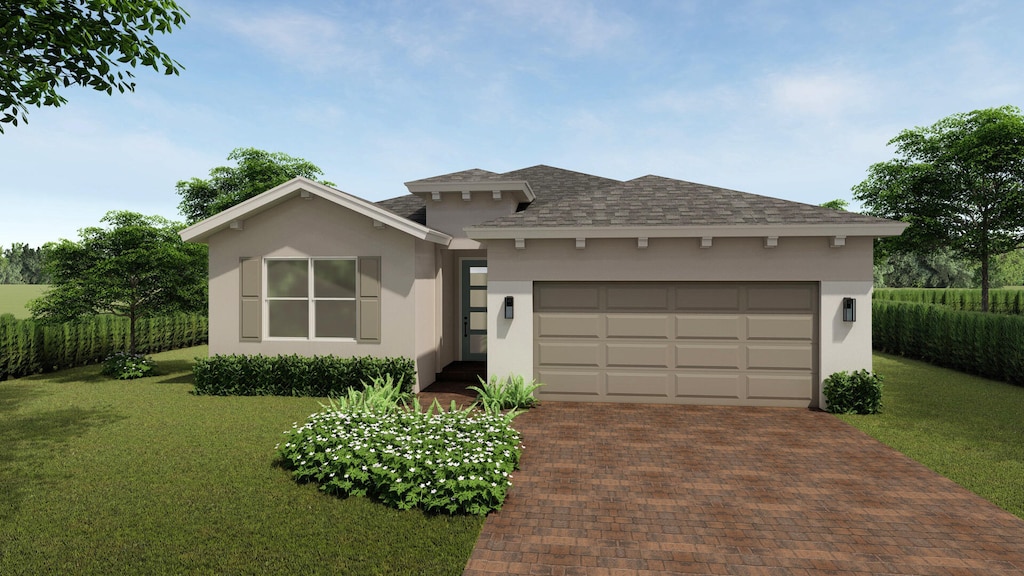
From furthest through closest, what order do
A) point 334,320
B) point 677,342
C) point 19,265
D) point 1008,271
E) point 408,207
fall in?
1. point 19,265
2. point 1008,271
3. point 408,207
4. point 334,320
5. point 677,342

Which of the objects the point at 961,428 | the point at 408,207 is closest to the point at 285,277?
the point at 408,207

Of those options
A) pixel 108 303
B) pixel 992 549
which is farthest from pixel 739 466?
pixel 108 303

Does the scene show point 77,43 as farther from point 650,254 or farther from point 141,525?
point 650,254

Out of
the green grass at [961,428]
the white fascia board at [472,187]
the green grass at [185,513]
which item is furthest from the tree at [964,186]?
the green grass at [185,513]

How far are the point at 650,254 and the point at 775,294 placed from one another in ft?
7.58

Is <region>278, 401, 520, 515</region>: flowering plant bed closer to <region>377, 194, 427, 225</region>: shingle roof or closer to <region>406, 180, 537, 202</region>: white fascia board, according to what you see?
<region>406, 180, 537, 202</region>: white fascia board

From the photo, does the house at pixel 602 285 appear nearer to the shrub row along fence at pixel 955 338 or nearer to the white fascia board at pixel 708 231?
the white fascia board at pixel 708 231

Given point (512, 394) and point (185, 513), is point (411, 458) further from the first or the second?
point (512, 394)

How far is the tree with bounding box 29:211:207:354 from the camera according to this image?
43.3 ft

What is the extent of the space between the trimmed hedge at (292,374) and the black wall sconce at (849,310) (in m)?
7.91

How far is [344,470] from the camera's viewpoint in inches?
228

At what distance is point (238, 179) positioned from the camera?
102 ft

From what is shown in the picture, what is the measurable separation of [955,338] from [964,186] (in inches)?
557

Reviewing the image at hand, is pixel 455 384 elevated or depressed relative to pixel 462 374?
depressed
